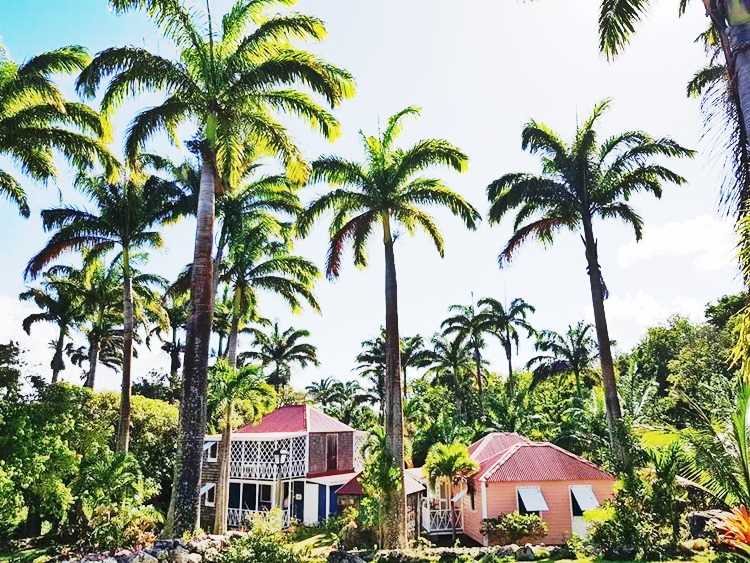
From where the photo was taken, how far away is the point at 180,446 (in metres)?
13.6

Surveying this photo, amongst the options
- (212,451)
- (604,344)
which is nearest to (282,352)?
(212,451)

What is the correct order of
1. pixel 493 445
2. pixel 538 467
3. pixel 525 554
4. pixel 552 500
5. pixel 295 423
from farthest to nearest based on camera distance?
pixel 295 423 → pixel 493 445 → pixel 538 467 → pixel 552 500 → pixel 525 554

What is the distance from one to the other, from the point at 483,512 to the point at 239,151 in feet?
55.0

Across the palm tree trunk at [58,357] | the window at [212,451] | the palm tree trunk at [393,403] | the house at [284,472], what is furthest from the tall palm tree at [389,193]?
the palm tree trunk at [58,357]

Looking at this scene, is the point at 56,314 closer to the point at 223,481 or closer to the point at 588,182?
the point at 223,481

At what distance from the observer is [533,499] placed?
854 inches

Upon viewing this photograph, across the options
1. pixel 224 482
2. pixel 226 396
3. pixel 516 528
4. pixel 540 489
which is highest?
pixel 226 396

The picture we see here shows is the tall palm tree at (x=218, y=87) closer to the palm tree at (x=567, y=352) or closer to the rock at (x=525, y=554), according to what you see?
the rock at (x=525, y=554)

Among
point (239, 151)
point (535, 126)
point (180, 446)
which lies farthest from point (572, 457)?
point (239, 151)

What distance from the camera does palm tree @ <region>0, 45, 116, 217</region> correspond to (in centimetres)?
1518

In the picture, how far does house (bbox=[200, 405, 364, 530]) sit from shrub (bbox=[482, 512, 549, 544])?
10.9 meters

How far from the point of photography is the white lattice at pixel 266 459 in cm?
3066

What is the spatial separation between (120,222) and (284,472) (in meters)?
16.2

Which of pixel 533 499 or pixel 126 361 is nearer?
pixel 533 499
